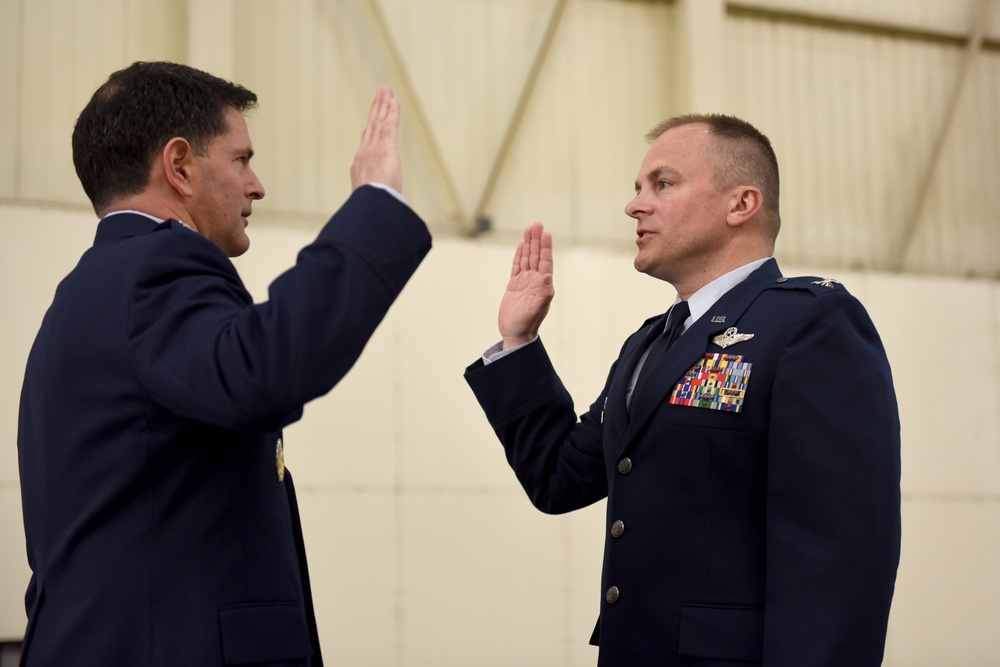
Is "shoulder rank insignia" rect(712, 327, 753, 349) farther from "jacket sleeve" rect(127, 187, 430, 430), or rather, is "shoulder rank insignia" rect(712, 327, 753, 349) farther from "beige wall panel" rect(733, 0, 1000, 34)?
"beige wall panel" rect(733, 0, 1000, 34)

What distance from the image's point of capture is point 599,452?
2.85 m

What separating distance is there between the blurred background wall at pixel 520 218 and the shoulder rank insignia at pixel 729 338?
12.6 ft

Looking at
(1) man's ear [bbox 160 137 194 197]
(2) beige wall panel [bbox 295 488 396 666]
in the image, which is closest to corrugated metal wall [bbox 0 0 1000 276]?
(2) beige wall panel [bbox 295 488 396 666]

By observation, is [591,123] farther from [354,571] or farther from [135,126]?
[135,126]

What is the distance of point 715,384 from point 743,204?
1.85ft

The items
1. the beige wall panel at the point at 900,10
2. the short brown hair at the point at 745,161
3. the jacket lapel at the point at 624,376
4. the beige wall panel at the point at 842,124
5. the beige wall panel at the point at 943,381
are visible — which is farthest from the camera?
the beige wall panel at the point at 900,10

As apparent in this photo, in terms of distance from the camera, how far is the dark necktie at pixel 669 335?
2715 mm

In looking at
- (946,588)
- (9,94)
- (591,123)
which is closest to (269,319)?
(9,94)

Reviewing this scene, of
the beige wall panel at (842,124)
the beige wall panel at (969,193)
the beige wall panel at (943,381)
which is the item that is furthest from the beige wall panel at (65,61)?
the beige wall panel at (969,193)

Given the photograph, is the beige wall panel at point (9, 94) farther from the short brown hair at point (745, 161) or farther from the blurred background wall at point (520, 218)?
the short brown hair at point (745, 161)

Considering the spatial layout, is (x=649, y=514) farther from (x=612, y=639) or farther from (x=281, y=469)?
(x=281, y=469)

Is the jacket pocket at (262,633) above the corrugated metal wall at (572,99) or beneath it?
beneath

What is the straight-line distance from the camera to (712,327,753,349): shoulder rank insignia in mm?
2502

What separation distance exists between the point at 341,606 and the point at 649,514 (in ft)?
12.9
